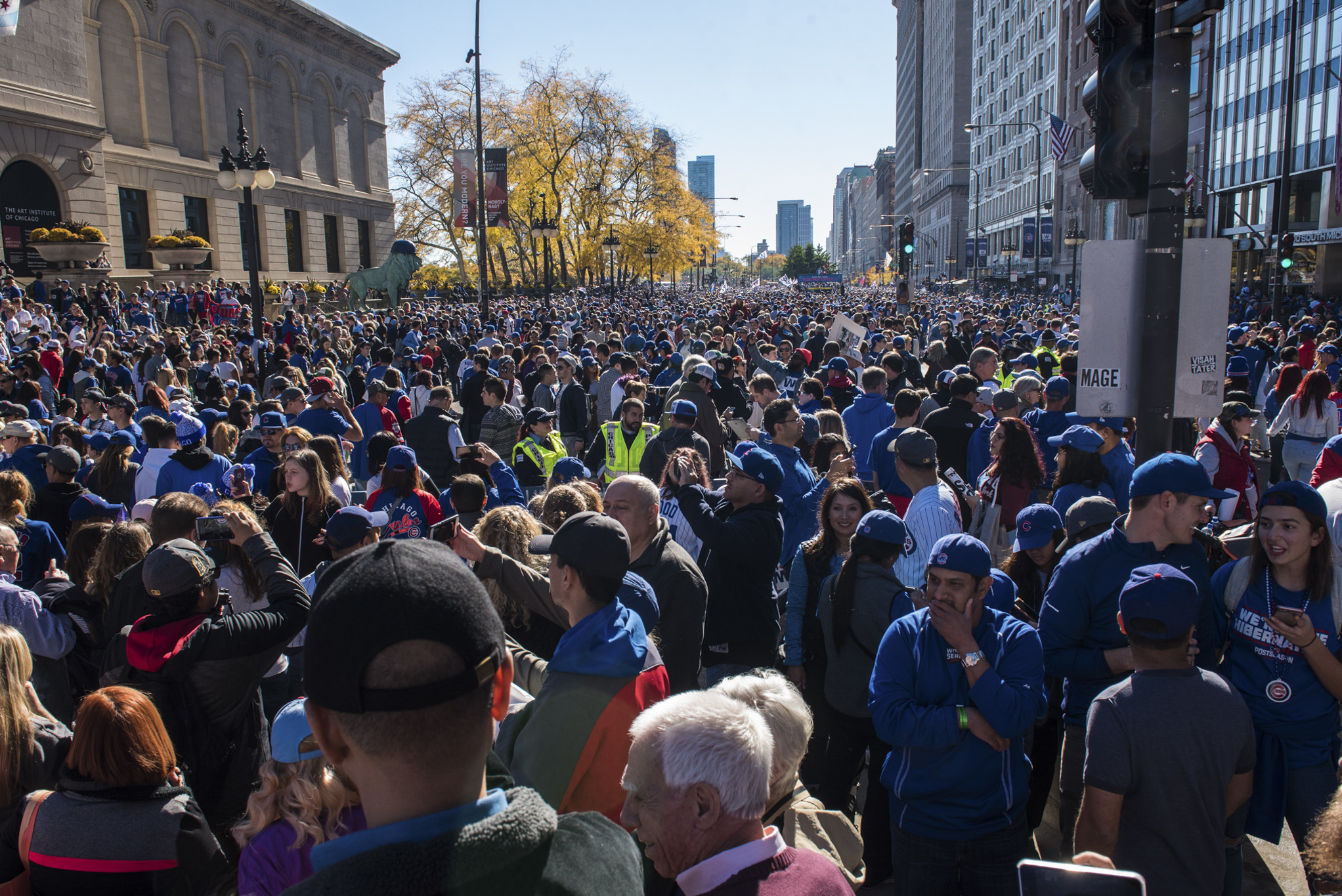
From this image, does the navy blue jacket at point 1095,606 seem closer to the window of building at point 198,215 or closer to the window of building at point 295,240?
the window of building at point 198,215

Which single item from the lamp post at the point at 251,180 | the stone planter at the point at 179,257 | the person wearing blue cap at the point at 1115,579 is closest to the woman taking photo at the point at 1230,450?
the person wearing blue cap at the point at 1115,579

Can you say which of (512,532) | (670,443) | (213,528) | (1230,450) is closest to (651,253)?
(670,443)

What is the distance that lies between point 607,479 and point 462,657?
6.73 m

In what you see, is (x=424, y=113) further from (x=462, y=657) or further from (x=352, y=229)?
(x=462, y=657)

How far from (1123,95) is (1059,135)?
37960mm

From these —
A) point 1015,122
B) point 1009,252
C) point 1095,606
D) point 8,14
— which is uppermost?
point 1015,122

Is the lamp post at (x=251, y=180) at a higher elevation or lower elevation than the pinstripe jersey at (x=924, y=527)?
higher

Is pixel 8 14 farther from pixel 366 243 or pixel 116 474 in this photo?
pixel 366 243

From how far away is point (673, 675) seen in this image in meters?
4.24

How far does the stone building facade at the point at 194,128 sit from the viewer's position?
3303 centimetres

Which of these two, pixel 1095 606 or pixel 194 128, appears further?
pixel 194 128

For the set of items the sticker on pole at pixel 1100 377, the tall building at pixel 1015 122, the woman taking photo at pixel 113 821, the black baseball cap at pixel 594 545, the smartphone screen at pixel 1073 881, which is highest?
the tall building at pixel 1015 122

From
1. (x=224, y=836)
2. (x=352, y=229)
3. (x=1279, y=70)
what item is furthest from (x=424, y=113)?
(x=224, y=836)

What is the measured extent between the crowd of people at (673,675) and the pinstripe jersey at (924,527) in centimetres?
2
